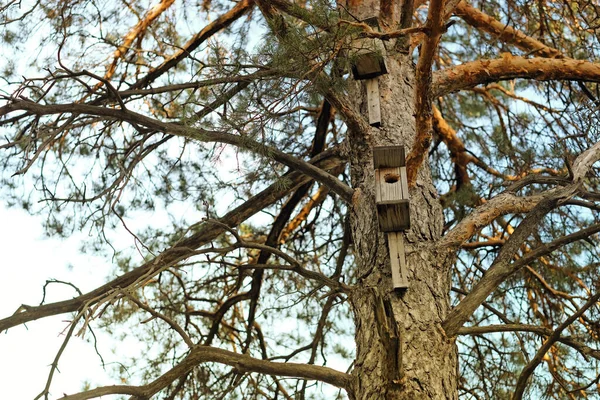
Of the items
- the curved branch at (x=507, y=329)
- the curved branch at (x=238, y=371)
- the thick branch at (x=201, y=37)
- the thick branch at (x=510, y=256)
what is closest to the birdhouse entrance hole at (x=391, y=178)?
the thick branch at (x=510, y=256)

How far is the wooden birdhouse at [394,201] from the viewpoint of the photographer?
118 inches

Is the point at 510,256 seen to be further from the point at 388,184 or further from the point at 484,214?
the point at 388,184

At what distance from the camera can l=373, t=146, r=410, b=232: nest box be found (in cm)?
301

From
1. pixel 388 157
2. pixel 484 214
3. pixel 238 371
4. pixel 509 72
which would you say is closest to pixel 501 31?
pixel 509 72

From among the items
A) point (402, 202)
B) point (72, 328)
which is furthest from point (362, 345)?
point (72, 328)

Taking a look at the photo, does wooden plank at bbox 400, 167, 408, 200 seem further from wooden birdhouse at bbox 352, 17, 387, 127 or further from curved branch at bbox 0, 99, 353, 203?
wooden birdhouse at bbox 352, 17, 387, 127

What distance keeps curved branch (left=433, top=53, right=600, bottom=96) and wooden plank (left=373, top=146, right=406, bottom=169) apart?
78cm

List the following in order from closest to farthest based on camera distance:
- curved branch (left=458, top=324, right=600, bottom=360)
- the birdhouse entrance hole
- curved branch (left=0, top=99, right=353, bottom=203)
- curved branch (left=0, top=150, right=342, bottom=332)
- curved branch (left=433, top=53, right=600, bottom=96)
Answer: curved branch (left=458, top=324, right=600, bottom=360) < the birdhouse entrance hole < curved branch (left=0, top=99, right=353, bottom=203) < curved branch (left=0, top=150, right=342, bottom=332) < curved branch (left=433, top=53, right=600, bottom=96)

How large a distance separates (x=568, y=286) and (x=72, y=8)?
3.46m

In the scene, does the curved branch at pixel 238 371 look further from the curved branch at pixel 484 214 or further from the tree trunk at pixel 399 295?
the curved branch at pixel 484 214

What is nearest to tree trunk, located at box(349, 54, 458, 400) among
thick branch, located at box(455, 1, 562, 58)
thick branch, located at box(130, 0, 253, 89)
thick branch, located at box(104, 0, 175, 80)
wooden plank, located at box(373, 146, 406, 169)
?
wooden plank, located at box(373, 146, 406, 169)

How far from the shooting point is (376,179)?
10.3 feet

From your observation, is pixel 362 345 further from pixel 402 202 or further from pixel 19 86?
pixel 19 86

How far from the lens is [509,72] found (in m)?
3.86
